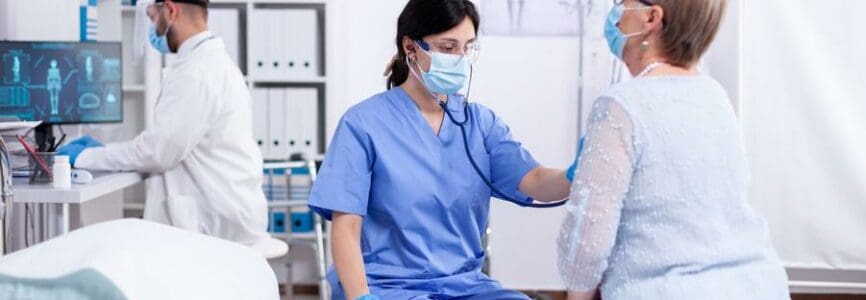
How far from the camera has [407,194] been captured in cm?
167

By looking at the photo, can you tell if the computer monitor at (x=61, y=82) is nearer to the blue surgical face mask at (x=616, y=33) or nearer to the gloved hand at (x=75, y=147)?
the gloved hand at (x=75, y=147)

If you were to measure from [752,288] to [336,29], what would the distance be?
2.82 m

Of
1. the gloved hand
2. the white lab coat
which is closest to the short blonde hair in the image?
the white lab coat

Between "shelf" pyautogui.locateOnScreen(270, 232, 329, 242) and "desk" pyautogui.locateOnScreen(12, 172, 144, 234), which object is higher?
"desk" pyautogui.locateOnScreen(12, 172, 144, 234)

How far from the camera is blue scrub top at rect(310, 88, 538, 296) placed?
165 centimetres

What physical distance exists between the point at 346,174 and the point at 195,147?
3.64 ft

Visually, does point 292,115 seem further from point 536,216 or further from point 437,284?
point 437,284

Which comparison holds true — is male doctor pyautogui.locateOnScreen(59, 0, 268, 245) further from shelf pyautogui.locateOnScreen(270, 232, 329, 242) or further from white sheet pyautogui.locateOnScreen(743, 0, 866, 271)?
white sheet pyautogui.locateOnScreen(743, 0, 866, 271)

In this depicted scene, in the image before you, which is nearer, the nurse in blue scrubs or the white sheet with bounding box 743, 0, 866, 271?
the nurse in blue scrubs

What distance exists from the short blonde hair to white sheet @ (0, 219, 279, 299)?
0.62 meters

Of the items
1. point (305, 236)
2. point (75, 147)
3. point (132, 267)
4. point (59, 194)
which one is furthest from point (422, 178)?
point (305, 236)

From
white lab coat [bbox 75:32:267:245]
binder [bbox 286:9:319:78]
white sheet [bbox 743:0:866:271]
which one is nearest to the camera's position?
white lab coat [bbox 75:32:267:245]

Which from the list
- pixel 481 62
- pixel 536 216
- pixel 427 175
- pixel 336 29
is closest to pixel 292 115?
pixel 336 29

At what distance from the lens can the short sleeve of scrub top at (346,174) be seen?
163 cm
